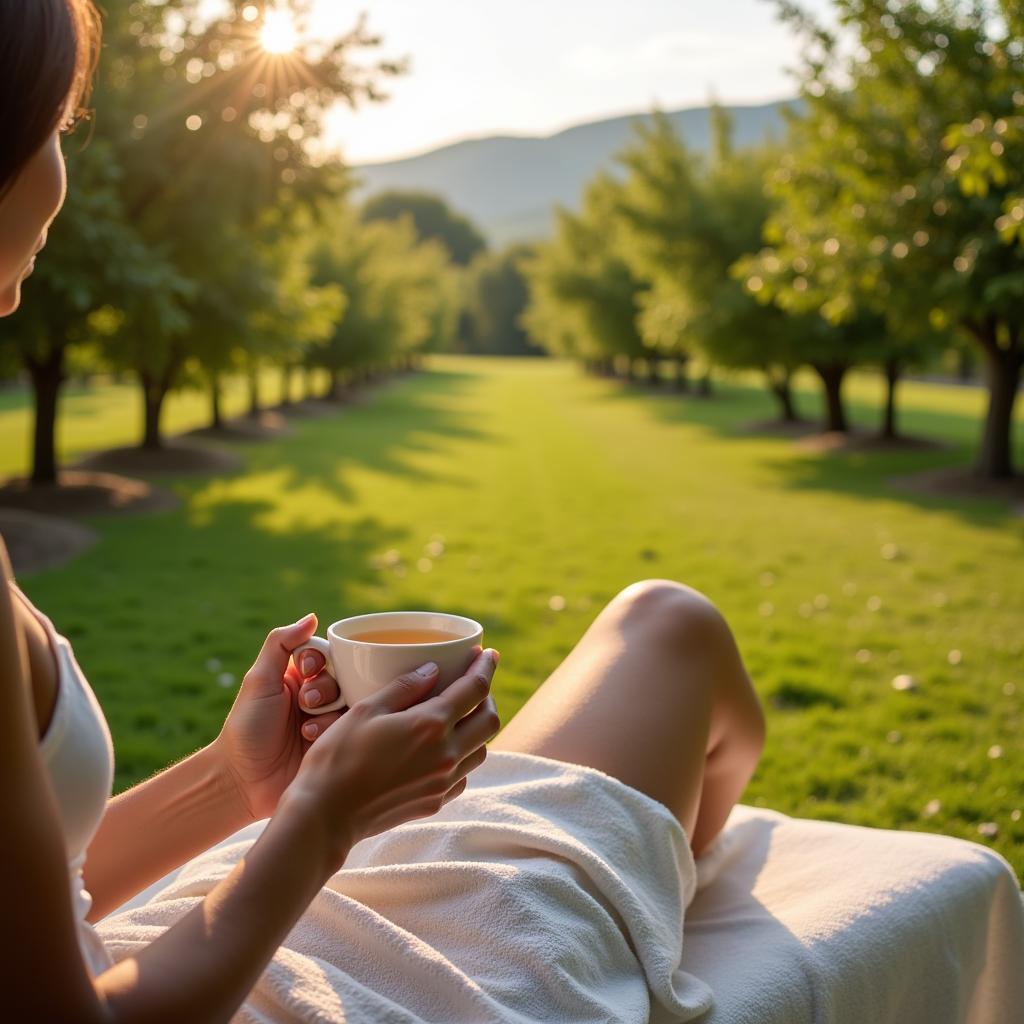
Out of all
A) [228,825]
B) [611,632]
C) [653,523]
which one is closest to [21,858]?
[228,825]

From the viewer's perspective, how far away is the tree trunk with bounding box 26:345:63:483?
11.7m

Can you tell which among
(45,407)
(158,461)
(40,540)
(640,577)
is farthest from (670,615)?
(158,461)

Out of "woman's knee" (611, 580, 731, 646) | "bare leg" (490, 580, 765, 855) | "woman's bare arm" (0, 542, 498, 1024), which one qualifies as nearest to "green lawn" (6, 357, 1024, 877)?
"bare leg" (490, 580, 765, 855)

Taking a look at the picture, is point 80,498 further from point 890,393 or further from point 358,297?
point 358,297

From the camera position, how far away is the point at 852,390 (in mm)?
40875

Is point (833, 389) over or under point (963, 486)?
over

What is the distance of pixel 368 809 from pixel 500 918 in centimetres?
40

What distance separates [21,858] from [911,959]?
162 centimetres

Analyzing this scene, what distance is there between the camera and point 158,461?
15.8m

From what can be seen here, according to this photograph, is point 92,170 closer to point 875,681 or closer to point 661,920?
point 875,681

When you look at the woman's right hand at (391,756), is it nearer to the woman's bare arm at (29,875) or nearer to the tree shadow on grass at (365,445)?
the woman's bare arm at (29,875)

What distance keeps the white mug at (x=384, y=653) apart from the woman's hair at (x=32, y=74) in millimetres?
700

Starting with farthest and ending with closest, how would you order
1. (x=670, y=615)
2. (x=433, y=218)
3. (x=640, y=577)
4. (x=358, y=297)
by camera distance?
(x=433, y=218) < (x=358, y=297) < (x=640, y=577) < (x=670, y=615)

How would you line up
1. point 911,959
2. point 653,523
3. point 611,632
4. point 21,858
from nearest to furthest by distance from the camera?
point 21,858
point 911,959
point 611,632
point 653,523
